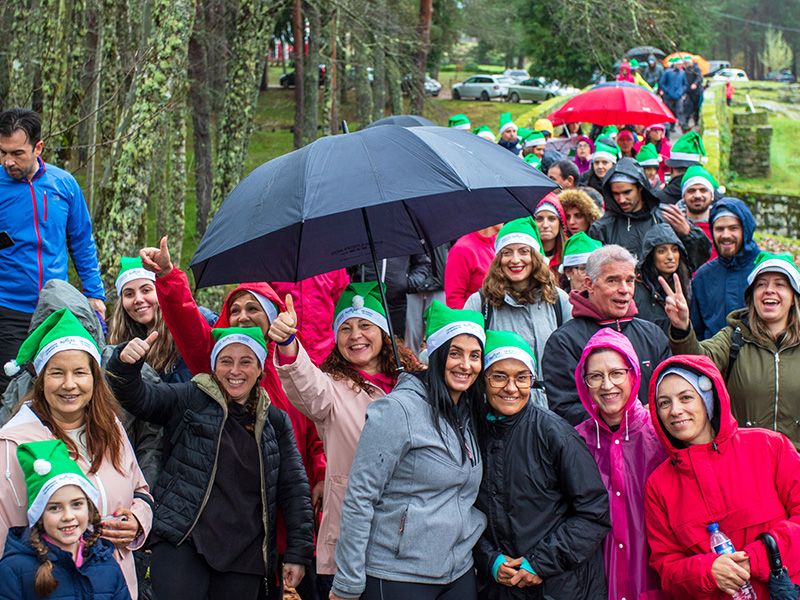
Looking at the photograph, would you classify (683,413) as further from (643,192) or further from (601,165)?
(601,165)

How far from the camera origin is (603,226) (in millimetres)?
6695

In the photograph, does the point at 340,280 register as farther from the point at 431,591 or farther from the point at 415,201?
the point at 431,591

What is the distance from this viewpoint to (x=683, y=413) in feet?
11.6

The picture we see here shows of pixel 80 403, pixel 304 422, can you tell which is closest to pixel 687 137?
pixel 304 422

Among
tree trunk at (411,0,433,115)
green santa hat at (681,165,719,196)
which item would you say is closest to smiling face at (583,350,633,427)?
green santa hat at (681,165,719,196)

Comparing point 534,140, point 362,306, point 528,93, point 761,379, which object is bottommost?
point 761,379

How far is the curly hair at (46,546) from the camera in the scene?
10.1 ft

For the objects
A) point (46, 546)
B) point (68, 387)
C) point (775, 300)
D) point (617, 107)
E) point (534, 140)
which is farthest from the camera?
point (534, 140)

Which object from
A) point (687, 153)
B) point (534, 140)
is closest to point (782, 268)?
point (687, 153)

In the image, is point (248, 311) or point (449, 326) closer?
point (449, 326)

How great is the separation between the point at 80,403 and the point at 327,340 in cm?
233

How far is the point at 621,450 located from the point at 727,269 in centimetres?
246

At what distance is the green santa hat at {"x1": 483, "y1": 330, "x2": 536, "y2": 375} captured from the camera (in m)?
3.66

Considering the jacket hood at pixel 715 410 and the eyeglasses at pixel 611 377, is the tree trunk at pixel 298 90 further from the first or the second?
the jacket hood at pixel 715 410
